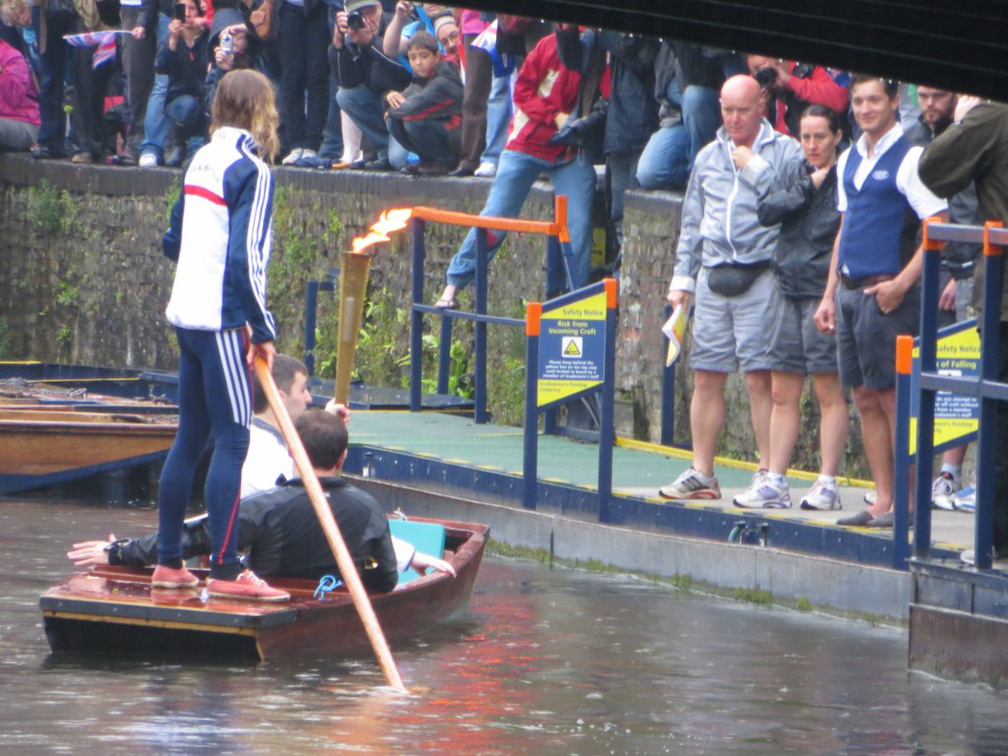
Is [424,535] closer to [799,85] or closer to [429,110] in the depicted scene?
[799,85]

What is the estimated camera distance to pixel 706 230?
11.2 metres

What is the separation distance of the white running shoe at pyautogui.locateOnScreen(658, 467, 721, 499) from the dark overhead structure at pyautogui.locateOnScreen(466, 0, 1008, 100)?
5.66 m

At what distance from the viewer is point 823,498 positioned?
35.3 ft

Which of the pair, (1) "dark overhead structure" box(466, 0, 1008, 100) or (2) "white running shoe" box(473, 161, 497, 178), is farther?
(2) "white running shoe" box(473, 161, 497, 178)

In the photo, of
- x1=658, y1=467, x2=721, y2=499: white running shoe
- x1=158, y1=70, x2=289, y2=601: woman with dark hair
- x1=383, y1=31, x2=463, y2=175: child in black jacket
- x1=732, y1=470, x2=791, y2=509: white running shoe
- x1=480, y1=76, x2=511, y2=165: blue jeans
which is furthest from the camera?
x1=383, y1=31, x2=463, y2=175: child in black jacket

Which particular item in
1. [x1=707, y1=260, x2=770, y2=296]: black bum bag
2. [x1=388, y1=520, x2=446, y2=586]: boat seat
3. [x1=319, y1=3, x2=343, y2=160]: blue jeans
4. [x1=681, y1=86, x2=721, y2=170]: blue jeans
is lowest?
[x1=388, y1=520, x2=446, y2=586]: boat seat

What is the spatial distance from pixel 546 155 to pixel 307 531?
6.23m

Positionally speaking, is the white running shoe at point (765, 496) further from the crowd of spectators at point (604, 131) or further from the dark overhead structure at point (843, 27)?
the dark overhead structure at point (843, 27)

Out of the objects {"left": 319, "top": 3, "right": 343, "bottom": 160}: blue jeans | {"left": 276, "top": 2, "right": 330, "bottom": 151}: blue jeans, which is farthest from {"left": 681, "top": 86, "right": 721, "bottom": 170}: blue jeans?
{"left": 319, "top": 3, "right": 343, "bottom": 160}: blue jeans

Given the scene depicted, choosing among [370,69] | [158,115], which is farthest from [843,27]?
[158,115]

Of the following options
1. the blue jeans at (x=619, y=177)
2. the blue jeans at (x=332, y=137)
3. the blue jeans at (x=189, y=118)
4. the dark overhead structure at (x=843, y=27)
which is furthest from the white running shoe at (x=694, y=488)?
the blue jeans at (x=189, y=118)

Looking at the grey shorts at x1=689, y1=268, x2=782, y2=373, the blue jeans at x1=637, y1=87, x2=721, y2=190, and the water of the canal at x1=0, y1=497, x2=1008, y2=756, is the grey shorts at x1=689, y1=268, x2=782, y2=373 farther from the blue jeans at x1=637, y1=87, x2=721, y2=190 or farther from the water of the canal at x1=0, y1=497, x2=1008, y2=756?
the blue jeans at x1=637, y1=87, x2=721, y2=190

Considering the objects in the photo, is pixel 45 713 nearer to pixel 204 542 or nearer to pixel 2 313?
pixel 204 542

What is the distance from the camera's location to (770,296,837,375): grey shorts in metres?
10.5
